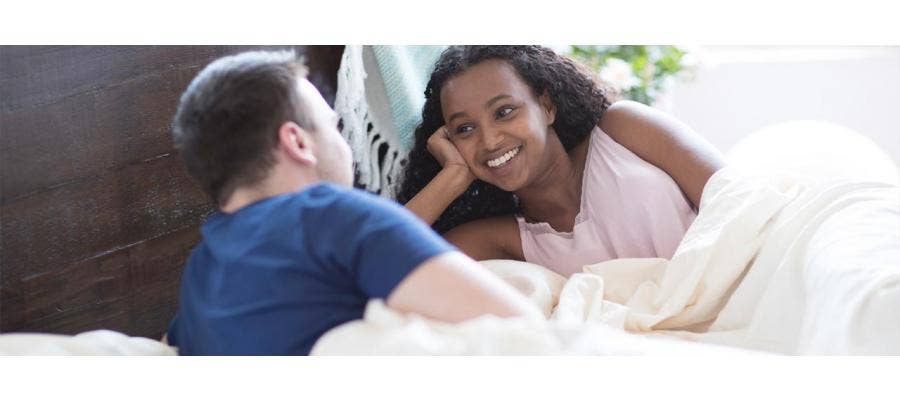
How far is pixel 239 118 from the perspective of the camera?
884 mm

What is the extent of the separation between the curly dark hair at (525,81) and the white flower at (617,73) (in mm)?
156

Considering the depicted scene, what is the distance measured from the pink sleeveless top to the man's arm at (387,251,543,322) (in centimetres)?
50

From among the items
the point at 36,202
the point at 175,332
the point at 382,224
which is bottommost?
the point at 175,332

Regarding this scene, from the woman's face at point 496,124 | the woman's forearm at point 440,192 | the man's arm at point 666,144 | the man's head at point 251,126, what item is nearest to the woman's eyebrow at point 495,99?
the woman's face at point 496,124

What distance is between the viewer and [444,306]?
813 mm

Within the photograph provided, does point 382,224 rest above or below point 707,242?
above

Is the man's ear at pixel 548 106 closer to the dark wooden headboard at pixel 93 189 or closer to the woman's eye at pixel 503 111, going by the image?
the woman's eye at pixel 503 111

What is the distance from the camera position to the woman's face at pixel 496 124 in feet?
4.06

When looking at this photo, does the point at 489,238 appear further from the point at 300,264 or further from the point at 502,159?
the point at 300,264

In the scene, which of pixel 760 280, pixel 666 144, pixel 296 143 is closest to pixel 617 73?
pixel 666 144

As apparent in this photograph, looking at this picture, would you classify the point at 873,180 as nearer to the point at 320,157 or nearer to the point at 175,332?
the point at 320,157
